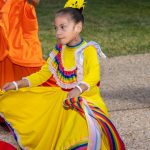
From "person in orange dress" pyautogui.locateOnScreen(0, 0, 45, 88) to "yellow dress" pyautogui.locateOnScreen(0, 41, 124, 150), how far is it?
0.91 m

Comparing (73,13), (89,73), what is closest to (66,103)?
(89,73)

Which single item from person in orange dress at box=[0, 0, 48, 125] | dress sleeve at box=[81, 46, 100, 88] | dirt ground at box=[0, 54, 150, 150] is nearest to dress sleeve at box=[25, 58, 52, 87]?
dress sleeve at box=[81, 46, 100, 88]

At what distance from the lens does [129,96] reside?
6355mm

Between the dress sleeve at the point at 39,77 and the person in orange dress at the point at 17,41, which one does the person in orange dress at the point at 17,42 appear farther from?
the dress sleeve at the point at 39,77

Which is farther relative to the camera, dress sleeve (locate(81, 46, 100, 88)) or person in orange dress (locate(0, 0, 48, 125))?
person in orange dress (locate(0, 0, 48, 125))

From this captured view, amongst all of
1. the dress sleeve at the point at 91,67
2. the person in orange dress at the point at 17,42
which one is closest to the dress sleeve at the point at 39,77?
the dress sleeve at the point at 91,67

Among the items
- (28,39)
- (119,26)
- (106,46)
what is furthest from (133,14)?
(28,39)

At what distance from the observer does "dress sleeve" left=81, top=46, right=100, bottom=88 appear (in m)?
3.75

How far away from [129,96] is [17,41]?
68.9 inches

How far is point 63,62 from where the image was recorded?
4.07 m

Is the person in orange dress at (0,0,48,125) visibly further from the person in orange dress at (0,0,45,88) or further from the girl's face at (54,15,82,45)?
the girl's face at (54,15,82,45)

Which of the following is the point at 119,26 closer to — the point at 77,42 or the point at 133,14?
the point at 133,14

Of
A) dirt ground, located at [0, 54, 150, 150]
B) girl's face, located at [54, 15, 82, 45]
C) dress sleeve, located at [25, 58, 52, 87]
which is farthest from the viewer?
dirt ground, located at [0, 54, 150, 150]

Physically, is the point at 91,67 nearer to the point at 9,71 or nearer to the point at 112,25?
the point at 9,71
